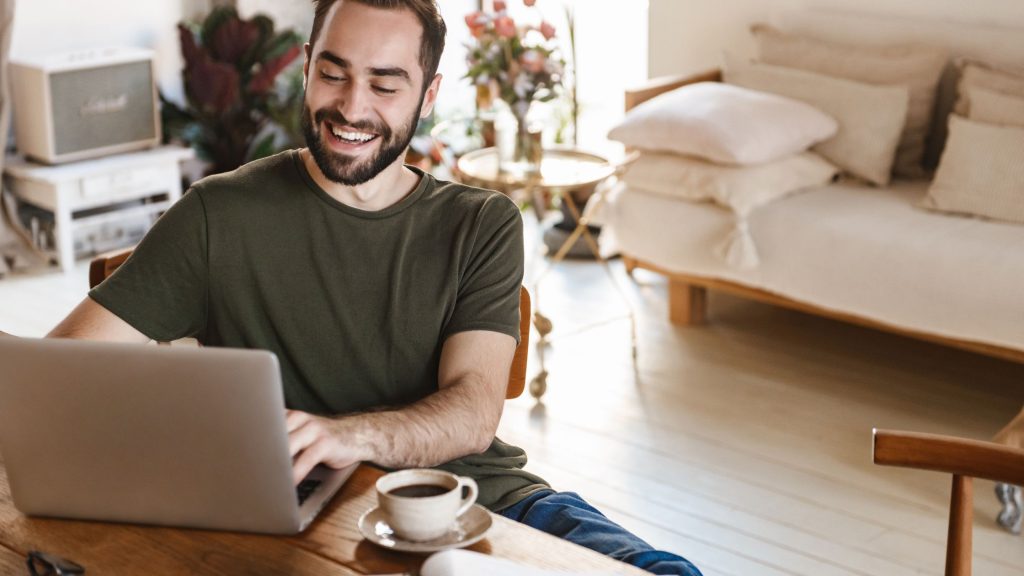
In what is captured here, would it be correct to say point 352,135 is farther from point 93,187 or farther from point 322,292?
point 93,187

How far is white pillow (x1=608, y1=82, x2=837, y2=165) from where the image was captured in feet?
12.4

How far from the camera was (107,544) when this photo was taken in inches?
52.9

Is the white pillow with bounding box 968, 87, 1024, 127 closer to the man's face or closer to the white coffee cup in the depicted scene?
the man's face

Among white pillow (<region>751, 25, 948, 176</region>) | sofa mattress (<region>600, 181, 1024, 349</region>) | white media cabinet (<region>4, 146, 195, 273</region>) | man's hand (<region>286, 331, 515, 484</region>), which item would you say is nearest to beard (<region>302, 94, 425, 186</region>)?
man's hand (<region>286, 331, 515, 484</region>)

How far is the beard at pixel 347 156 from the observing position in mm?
1803

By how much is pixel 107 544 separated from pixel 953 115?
3.10 m

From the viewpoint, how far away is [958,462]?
148cm

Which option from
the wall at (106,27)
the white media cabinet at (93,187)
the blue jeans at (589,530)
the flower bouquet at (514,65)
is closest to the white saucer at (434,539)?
the blue jeans at (589,530)

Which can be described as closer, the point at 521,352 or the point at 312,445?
the point at 312,445

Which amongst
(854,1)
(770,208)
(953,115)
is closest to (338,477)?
(770,208)

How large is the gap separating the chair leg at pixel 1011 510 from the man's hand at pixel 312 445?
1.89m

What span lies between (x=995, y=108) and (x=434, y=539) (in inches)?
114

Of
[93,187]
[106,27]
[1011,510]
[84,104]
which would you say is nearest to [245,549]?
[1011,510]

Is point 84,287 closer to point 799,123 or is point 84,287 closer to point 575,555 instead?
point 799,123
